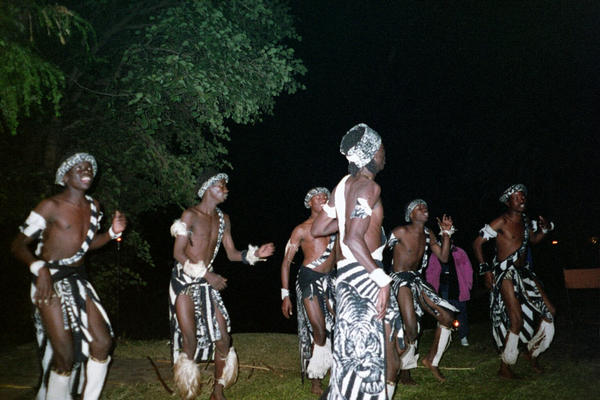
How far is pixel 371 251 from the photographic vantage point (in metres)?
3.94

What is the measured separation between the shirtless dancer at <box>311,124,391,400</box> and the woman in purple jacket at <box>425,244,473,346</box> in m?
6.05

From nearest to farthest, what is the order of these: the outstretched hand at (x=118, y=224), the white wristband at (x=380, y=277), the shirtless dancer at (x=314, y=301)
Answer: the white wristband at (x=380, y=277) < the outstretched hand at (x=118, y=224) < the shirtless dancer at (x=314, y=301)

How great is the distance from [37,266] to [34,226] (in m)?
0.33

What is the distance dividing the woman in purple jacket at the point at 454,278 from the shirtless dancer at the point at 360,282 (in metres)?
6.05

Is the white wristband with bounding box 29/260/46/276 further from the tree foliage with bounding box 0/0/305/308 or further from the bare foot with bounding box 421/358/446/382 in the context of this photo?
the bare foot with bounding box 421/358/446/382

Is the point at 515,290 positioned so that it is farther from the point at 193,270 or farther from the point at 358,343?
the point at 193,270

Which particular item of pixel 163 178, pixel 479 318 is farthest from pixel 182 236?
pixel 479 318

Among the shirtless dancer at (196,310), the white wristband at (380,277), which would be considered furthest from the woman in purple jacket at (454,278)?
the white wristband at (380,277)

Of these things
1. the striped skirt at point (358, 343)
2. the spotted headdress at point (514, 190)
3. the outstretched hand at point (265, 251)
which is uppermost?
the spotted headdress at point (514, 190)

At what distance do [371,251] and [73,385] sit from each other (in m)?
2.86

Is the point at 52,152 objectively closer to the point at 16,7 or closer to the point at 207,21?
the point at 207,21

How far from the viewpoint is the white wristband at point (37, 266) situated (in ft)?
13.6

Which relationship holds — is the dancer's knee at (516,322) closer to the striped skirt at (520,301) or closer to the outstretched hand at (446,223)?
the striped skirt at (520,301)

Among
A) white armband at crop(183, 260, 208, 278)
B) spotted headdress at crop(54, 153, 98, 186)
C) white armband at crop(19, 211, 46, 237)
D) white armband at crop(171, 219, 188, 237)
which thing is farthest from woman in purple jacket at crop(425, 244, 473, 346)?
white armband at crop(19, 211, 46, 237)
